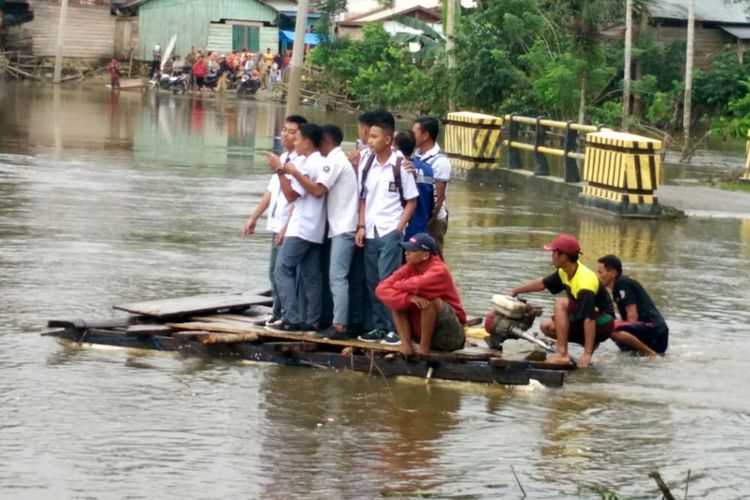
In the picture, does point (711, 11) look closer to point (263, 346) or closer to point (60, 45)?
point (60, 45)

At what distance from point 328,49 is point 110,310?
134 feet

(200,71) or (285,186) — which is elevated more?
(200,71)

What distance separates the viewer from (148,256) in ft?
46.5

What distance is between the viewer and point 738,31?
163 feet

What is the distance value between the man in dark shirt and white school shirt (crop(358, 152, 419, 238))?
1513 mm

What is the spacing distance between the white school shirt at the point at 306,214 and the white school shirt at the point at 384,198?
317 millimetres

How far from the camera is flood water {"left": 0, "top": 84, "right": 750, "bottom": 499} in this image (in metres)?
7.43

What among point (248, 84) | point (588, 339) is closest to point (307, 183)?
point (588, 339)

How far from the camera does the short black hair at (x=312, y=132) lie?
32.5 feet

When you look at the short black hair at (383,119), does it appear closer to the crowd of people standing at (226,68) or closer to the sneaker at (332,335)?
the sneaker at (332,335)

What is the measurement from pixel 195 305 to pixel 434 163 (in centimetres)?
204

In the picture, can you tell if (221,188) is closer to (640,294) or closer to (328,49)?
(640,294)

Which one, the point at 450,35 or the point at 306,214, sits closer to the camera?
the point at 306,214

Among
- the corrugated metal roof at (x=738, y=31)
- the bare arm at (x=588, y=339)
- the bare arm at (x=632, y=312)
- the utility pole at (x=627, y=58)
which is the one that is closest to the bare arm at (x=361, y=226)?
the bare arm at (x=588, y=339)
